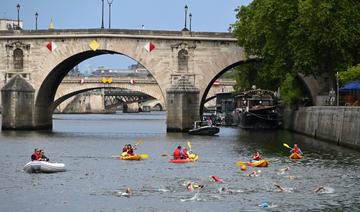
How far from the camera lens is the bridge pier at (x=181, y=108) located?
345 ft

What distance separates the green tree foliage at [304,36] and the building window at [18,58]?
2654 cm

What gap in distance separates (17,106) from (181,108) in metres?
20.0

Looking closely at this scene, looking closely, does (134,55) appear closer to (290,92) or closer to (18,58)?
(18,58)

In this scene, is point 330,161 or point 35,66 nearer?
point 330,161

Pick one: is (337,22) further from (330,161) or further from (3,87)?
(3,87)

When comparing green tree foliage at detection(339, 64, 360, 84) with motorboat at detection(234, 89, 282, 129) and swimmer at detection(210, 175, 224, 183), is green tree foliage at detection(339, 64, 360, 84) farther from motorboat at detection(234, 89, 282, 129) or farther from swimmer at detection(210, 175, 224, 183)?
swimmer at detection(210, 175, 224, 183)

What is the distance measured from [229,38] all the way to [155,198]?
204 ft

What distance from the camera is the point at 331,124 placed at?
8656 centimetres

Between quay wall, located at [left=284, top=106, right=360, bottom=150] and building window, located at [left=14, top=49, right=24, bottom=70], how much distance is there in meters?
34.1

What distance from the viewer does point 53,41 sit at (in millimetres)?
111750

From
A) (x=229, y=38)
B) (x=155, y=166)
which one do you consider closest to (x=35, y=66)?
(x=229, y=38)

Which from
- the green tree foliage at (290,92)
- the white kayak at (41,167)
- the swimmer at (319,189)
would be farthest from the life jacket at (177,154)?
the green tree foliage at (290,92)

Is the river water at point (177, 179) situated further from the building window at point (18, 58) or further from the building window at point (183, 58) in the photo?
the building window at point (18, 58)

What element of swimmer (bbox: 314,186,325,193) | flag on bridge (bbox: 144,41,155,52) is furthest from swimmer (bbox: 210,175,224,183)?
flag on bridge (bbox: 144,41,155,52)
